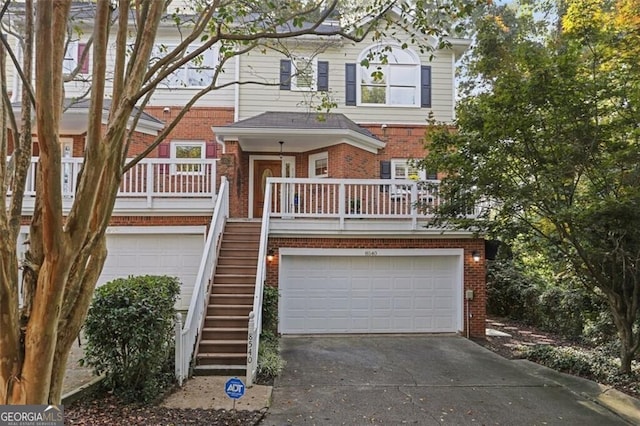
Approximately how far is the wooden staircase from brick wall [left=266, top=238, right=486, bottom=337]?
83 centimetres

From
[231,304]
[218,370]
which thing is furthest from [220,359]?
[231,304]

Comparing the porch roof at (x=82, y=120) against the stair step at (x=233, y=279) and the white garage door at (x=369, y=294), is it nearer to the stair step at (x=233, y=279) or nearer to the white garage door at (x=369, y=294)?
the stair step at (x=233, y=279)

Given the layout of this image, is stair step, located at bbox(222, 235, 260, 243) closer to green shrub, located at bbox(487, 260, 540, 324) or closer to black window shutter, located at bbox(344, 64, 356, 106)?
black window shutter, located at bbox(344, 64, 356, 106)

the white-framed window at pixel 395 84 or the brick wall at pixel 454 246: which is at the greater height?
the white-framed window at pixel 395 84

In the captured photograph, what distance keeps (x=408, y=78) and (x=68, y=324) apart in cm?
1271

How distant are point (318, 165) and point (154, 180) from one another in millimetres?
4902

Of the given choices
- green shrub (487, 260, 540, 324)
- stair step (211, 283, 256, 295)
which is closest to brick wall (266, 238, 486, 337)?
stair step (211, 283, 256, 295)

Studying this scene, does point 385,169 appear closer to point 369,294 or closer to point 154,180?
point 369,294

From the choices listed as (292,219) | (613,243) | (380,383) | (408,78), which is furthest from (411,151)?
(380,383)

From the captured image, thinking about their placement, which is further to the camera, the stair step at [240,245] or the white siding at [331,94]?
the white siding at [331,94]

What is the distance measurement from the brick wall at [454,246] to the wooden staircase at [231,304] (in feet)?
2.71

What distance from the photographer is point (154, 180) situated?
1073cm

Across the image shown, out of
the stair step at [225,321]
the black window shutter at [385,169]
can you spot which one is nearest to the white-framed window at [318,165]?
the black window shutter at [385,169]

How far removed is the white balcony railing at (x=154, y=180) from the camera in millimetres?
9852
